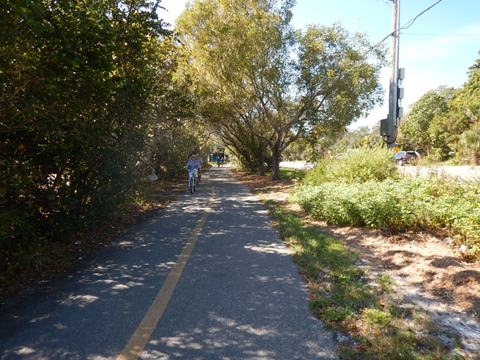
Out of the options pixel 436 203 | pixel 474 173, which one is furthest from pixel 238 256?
pixel 474 173

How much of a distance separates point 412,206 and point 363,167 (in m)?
3.49

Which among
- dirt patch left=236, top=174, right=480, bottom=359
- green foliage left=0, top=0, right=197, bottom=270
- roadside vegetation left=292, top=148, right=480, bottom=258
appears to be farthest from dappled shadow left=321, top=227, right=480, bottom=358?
green foliage left=0, top=0, right=197, bottom=270

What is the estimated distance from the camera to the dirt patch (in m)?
3.71

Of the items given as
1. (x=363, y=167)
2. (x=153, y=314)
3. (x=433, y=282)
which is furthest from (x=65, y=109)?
(x=363, y=167)

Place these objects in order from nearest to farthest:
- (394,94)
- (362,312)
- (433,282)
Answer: (362,312), (433,282), (394,94)

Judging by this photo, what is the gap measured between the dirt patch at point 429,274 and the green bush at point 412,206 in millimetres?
272

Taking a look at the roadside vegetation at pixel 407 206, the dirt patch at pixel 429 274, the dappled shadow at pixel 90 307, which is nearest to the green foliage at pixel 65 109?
the dappled shadow at pixel 90 307

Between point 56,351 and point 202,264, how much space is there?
2.76m

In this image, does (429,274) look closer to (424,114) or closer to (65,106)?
(65,106)

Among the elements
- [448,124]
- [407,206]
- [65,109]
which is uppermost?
[448,124]

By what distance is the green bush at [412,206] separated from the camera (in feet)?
19.2

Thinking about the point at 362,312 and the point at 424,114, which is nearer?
the point at 362,312

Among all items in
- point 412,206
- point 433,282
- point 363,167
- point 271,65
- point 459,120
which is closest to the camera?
point 433,282

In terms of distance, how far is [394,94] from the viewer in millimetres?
9883
